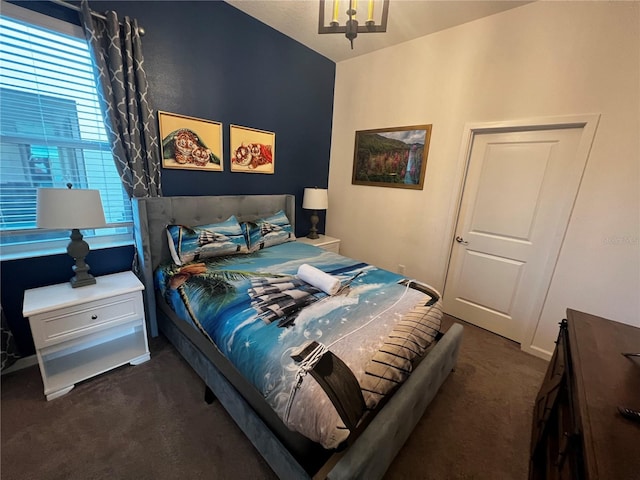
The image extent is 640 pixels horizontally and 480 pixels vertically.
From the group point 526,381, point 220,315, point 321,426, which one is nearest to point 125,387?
point 220,315

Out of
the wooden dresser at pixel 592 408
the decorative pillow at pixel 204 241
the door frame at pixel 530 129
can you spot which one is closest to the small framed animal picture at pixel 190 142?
the decorative pillow at pixel 204 241

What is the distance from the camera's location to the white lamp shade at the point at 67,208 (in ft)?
5.13

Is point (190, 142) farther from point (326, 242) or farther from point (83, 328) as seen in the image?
point (326, 242)

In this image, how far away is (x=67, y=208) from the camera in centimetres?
160

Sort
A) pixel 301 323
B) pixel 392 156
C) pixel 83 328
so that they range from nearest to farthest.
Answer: pixel 301 323 < pixel 83 328 < pixel 392 156

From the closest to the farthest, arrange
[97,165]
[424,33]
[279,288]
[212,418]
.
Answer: [212,418], [279,288], [97,165], [424,33]

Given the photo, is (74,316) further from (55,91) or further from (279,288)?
(55,91)

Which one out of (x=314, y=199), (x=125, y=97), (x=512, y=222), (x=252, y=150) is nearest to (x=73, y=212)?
(x=125, y=97)

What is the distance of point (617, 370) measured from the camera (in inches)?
38.0

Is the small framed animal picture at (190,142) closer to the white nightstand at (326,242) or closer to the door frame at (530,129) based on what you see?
the white nightstand at (326,242)

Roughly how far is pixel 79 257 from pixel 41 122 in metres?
0.97

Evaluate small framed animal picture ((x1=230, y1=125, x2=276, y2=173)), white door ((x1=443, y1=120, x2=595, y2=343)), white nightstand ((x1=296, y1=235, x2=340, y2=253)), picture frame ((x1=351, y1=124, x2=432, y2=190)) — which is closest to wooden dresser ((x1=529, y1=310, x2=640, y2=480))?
white door ((x1=443, y1=120, x2=595, y2=343))

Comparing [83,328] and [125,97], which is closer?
[83,328]

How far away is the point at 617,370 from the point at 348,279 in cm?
135
